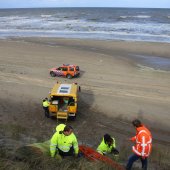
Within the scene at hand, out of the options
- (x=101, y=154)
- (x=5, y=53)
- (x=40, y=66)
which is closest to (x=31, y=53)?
(x=5, y=53)

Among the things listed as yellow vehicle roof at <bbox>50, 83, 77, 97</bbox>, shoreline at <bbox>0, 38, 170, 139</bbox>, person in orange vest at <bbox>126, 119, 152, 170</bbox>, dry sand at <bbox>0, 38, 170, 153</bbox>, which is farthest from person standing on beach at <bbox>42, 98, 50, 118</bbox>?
person in orange vest at <bbox>126, 119, 152, 170</bbox>

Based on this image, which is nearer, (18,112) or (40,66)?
(18,112)

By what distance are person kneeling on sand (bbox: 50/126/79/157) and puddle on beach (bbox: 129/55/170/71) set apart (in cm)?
2163

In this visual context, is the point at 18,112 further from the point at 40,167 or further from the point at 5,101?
the point at 40,167

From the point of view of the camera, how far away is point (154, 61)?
110 feet

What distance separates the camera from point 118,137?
16094mm

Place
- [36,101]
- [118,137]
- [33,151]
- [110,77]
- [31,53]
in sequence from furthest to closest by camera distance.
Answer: [31,53], [110,77], [36,101], [118,137], [33,151]

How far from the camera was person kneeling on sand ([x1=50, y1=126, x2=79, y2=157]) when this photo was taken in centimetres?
941

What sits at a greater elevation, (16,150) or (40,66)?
(16,150)

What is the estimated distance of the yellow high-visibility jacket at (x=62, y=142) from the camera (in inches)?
371

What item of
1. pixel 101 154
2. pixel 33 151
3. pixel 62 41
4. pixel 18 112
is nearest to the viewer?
pixel 33 151

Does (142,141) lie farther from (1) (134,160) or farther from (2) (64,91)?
(2) (64,91)

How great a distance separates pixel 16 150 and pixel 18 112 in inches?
360

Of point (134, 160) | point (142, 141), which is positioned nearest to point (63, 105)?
point (134, 160)
